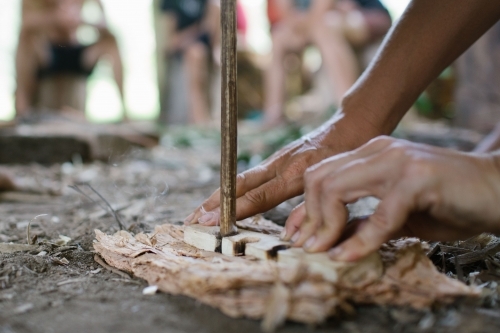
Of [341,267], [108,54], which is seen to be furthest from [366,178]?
[108,54]

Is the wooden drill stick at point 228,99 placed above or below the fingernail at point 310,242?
above

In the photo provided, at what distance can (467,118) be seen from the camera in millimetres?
4293

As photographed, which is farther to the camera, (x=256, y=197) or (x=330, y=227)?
(x=256, y=197)

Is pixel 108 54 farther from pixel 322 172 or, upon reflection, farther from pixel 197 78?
pixel 322 172

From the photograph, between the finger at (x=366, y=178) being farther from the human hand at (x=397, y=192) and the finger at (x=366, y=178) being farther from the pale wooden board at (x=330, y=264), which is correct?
the pale wooden board at (x=330, y=264)

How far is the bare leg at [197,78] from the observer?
7.79 m

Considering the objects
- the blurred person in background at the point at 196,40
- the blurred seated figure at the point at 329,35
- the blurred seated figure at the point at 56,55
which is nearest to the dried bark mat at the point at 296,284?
the blurred seated figure at the point at 329,35

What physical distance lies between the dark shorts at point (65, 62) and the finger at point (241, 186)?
535cm

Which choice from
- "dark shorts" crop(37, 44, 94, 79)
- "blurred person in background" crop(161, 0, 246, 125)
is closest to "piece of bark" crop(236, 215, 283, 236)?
"dark shorts" crop(37, 44, 94, 79)

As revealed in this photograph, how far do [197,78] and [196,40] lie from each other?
685mm

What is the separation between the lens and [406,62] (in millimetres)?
1342

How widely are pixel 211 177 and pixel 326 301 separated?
1996 mm

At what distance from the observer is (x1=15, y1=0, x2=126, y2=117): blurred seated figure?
219 inches

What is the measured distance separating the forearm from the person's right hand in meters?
0.07
